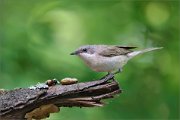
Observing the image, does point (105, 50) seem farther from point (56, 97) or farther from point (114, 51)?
point (56, 97)

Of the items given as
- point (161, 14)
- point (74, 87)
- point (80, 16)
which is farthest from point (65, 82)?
point (161, 14)

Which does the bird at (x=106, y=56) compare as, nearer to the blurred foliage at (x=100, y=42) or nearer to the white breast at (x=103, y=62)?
the white breast at (x=103, y=62)

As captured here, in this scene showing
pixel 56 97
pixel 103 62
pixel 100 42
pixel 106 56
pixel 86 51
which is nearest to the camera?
pixel 56 97

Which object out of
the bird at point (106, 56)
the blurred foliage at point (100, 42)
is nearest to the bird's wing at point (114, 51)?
the bird at point (106, 56)

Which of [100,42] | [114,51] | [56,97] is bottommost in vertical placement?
[56,97]

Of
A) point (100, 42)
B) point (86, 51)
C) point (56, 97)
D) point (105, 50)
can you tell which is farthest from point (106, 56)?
point (56, 97)

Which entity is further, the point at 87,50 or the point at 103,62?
the point at 87,50

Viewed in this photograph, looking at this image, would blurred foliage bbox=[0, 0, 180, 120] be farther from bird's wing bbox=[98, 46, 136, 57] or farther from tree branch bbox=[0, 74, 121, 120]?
tree branch bbox=[0, 74, 121, 120]
